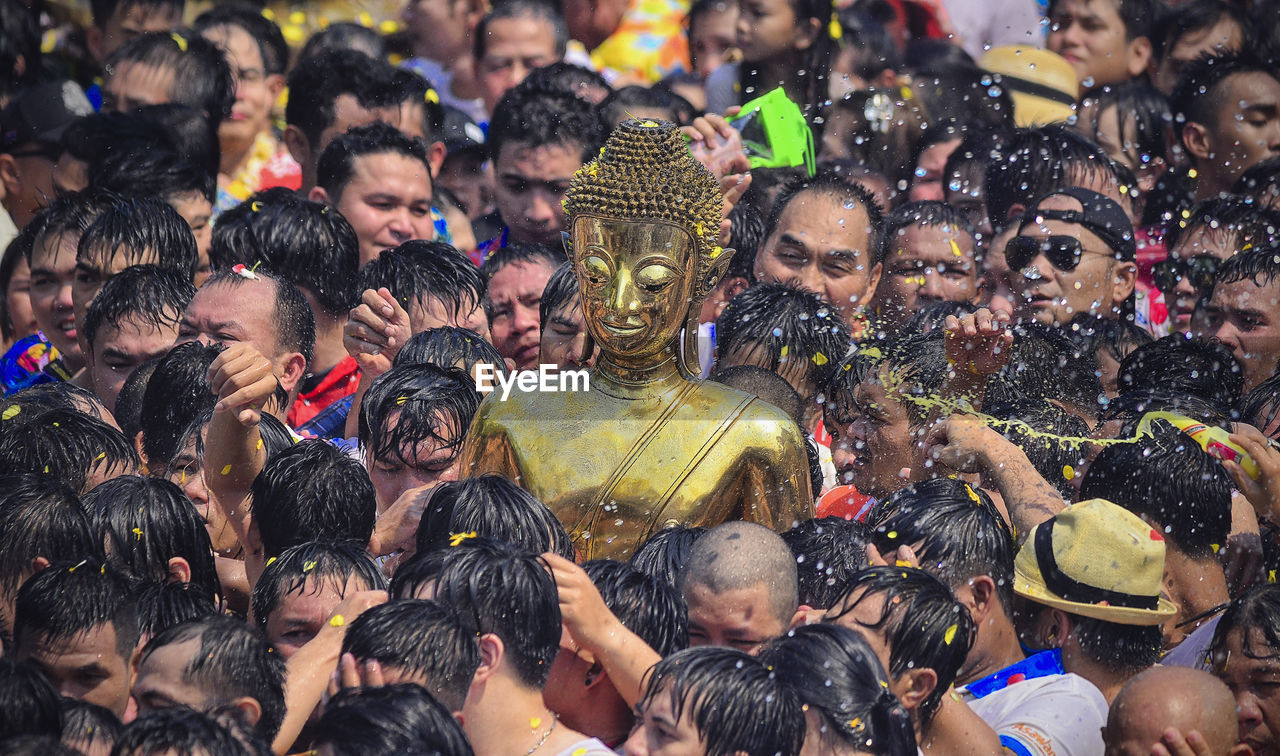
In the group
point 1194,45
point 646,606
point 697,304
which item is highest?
point 697,304

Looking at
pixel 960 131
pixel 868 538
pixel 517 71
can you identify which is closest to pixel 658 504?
pixel 868 538

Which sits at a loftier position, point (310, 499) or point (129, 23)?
point (310, 499)

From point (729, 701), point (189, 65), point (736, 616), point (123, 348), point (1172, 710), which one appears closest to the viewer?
point (729, 701)

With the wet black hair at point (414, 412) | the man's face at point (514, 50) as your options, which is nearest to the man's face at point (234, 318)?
the wet black hair at point (414, 412)

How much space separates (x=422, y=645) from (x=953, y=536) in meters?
1.61

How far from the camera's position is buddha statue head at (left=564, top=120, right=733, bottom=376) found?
4199 mm

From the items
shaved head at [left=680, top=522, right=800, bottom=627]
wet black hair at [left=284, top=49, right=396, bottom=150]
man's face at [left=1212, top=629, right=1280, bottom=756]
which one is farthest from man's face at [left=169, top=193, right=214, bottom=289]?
man's face at [left=1212, top=629, right=1280, bottom=756]

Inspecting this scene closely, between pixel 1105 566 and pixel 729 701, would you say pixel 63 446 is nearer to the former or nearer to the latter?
pixel 729 701

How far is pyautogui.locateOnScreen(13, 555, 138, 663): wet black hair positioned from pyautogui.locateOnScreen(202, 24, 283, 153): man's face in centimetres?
479

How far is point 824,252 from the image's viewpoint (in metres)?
Answer: 6.68

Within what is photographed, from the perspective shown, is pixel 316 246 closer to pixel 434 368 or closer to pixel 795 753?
pixel 434 368

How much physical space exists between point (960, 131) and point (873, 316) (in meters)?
1.74

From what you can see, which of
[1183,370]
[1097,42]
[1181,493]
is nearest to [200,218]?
[1183,370]

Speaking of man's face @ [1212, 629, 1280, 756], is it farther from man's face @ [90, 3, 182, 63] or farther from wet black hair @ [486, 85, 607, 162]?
man's face @ [90, 3, 182, 63]
